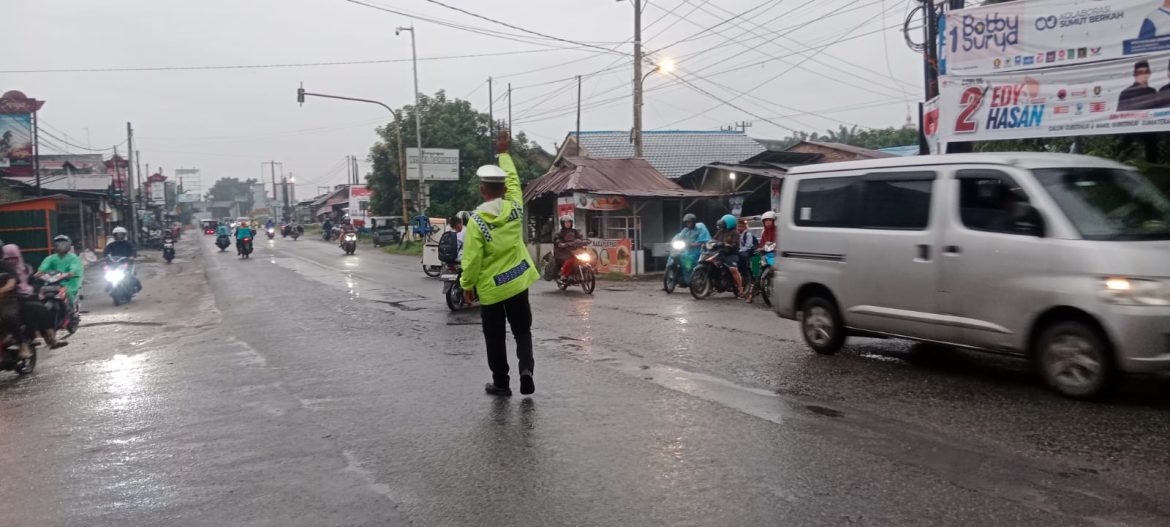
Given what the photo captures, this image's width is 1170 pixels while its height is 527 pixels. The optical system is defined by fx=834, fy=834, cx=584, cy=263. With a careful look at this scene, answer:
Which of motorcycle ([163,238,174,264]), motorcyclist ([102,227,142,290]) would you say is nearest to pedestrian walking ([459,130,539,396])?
motorcyclist ([102,227,142,290])

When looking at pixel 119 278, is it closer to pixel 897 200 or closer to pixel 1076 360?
pixel 897 200

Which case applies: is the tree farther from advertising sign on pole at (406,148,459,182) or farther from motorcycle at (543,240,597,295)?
motorcycle at (543,240,597,295)

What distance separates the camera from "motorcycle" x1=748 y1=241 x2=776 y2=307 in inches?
543

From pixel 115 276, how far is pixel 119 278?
0.10 meters

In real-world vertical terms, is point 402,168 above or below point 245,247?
above

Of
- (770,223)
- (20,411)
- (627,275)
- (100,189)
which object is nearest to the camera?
(20,411)

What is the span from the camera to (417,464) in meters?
4.88

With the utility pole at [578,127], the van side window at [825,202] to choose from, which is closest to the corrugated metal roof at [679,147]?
the utility pole at [578,127]

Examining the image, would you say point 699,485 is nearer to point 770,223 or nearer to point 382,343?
point 382,343

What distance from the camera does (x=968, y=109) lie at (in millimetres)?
13156

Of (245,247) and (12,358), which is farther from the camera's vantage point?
(245,247)

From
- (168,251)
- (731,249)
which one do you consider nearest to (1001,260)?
(731,249)

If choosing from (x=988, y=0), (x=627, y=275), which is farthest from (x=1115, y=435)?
(x=627, y=275)

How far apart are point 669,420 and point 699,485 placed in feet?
4.57
